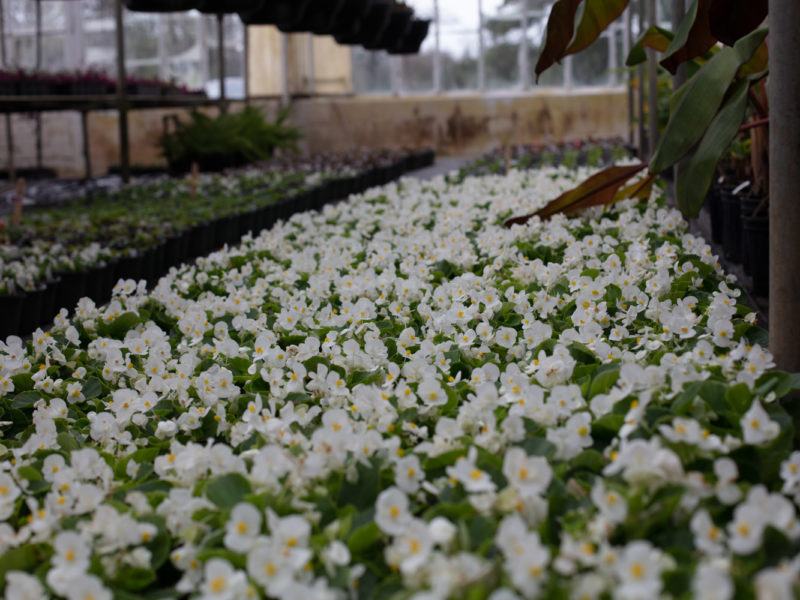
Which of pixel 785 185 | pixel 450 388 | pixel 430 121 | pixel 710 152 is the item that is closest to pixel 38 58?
pixel 430 121

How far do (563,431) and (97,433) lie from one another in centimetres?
94

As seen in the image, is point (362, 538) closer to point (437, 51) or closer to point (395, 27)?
point (395, 27)

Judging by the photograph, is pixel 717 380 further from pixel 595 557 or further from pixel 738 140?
pixel 738 140

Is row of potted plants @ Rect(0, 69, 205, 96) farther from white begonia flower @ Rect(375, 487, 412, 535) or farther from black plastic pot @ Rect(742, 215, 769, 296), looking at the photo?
white begonia flower @ Rect(375, 487, 412, 535)

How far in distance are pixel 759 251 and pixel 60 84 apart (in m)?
7.30

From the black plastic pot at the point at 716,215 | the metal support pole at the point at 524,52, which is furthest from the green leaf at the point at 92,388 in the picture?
the metal support pole at the point at 524,52

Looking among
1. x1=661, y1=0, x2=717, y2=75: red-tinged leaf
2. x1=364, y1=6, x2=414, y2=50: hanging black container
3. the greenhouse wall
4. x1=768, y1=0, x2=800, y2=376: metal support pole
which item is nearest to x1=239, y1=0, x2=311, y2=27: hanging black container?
x1=364, y1=6, x2=414, y2=50: hanging black container

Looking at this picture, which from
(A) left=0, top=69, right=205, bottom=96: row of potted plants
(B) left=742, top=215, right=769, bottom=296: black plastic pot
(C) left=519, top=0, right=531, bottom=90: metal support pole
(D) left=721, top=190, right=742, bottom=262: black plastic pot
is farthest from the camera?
Result: (C) left=519, top=0, right=531, bottom=90: metal support pole

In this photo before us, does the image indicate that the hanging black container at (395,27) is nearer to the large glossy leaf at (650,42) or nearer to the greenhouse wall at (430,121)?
the large glossy leaf at (650,42)

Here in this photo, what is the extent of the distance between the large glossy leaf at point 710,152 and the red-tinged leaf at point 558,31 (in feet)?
2.06

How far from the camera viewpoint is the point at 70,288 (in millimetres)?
4191

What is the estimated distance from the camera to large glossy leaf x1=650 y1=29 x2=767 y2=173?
272cm

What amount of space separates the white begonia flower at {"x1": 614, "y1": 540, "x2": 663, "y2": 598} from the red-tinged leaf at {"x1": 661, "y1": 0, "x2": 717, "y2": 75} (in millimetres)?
1986

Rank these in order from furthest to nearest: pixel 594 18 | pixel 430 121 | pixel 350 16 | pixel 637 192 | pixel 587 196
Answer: pixel 430 121 < pixel 350 16 < pixel 637 192 < pixel 587 196 < pixel 594 18
